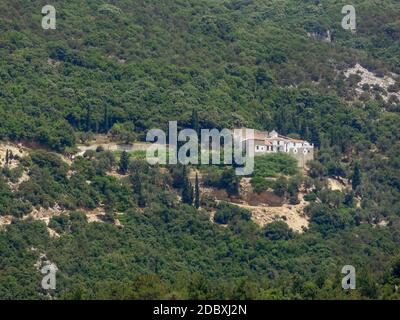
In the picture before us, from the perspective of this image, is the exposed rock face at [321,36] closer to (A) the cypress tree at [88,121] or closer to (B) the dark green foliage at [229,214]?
(A) the cypress tree at [88,121]

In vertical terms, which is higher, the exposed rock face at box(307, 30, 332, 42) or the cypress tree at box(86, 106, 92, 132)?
the exposed rock face at box(307, 30, 332, 42)

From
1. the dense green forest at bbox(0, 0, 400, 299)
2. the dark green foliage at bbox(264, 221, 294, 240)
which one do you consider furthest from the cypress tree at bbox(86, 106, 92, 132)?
the dark green foliage at bbox(264, 221, 294, 240)

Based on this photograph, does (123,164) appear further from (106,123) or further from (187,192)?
(106,123)

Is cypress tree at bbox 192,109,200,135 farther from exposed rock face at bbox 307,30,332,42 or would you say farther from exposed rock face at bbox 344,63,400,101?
exposed rock face at bbox 307,30,332,42

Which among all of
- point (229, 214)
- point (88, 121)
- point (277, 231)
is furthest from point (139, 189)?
point (88, 121)

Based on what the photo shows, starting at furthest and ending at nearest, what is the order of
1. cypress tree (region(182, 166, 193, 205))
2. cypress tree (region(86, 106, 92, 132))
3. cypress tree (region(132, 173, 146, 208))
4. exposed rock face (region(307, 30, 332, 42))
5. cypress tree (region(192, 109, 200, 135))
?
exposed rock face (region(307, 30, 332, 42))
cypress tree (region(192, 109, 200, 135))
cypress tree (region(86, 106, 92, 132))
cypress tree (region(182, 166, 193, 205))
cypress tree (region(132, 173, 146, 208))

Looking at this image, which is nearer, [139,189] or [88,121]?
[139,189]

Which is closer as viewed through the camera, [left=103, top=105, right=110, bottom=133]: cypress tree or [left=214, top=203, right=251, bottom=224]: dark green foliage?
[left=214, top=203, right=251, bottom=224]: dark green foliage
